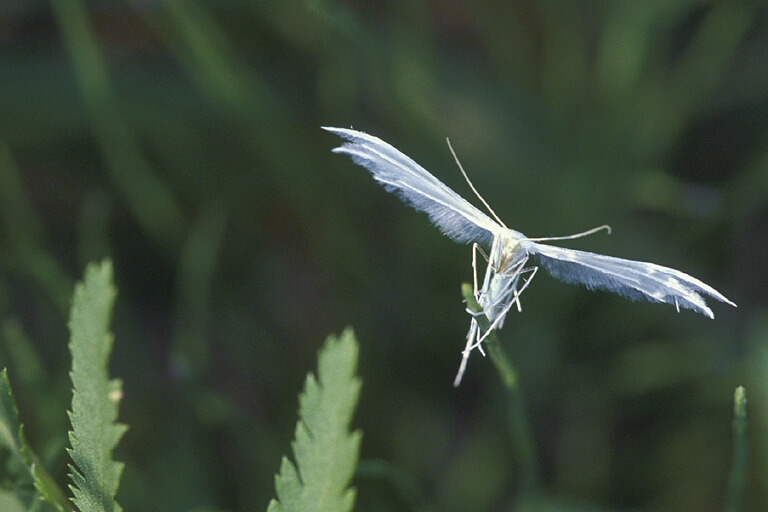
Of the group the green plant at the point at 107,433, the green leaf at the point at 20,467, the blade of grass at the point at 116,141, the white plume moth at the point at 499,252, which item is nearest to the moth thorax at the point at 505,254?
the white plume moth at the point at 499,252

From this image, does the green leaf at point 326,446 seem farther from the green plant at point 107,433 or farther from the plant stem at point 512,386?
the plant stem at point 512,386

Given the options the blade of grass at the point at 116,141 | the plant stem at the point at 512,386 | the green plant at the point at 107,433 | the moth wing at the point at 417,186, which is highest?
the blade of grass at the point at 116,141

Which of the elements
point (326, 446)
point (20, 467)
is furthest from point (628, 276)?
point (20, 467)

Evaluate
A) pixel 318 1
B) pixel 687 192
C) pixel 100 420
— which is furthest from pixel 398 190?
Result: pixel 687 192

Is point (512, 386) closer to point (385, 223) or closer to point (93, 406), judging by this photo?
point (93, 406)

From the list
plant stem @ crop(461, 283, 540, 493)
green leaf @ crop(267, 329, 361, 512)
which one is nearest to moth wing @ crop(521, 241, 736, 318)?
plant stem @ crop(461, 283, 540, 493)

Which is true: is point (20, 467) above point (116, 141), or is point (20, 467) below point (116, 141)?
below

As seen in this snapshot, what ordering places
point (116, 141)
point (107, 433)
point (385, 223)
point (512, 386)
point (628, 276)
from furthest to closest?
point (385, 223)
point (116, 141)
point (512, 386)
point (628, 276)
point (107, 433)
